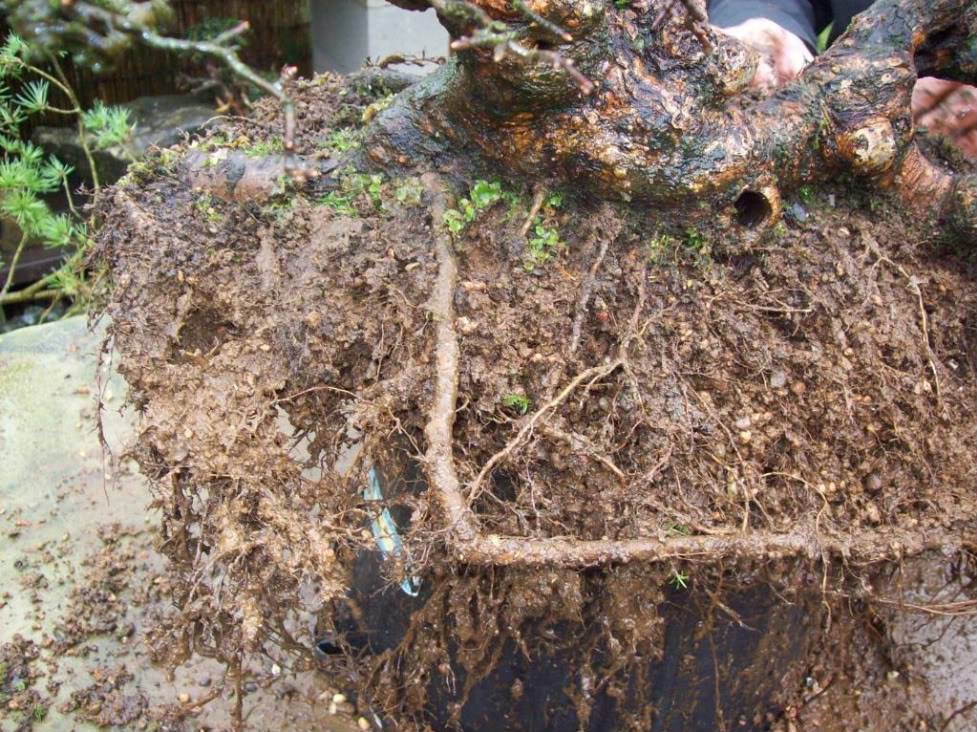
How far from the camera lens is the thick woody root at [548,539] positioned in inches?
33.7

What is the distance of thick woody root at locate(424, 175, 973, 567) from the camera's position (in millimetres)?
856

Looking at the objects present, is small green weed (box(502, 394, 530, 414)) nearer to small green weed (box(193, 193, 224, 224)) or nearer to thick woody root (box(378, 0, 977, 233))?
thick woody root (box(378, 0, 977, 233))

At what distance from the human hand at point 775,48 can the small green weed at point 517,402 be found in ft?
2.31

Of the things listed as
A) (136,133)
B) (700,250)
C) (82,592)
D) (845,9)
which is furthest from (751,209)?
(136,133)

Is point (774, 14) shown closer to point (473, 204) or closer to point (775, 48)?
point (775, 48)

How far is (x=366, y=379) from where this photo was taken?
1.01 m

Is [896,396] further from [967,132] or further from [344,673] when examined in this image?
[344,673]

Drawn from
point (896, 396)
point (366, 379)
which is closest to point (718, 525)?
point (896, 396)

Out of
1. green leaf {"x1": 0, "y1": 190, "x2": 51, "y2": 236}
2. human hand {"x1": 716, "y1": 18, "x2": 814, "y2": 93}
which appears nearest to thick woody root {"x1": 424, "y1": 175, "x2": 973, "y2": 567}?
human hand {"x1": 716, "y1": 18, "x2": 814, "y2": 93}

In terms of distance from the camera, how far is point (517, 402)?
978mm

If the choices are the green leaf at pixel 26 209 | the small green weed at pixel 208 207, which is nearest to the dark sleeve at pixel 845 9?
the small green weed at pixel 208 207

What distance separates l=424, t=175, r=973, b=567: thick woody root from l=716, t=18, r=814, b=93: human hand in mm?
577

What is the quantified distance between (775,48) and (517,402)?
2.67 feet

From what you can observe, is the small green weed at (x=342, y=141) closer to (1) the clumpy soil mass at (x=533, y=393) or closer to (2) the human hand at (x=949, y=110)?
(1) the clumpy soil mass at (x=533, y=393)
